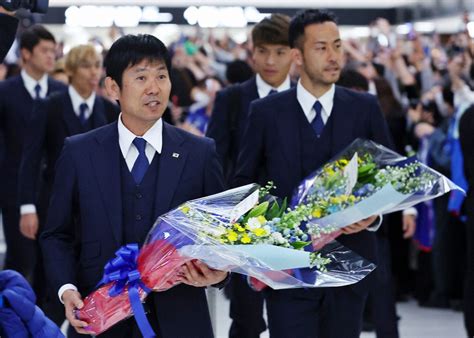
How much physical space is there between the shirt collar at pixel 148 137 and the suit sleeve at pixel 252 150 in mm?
1055

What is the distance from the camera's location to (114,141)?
4.41 meters

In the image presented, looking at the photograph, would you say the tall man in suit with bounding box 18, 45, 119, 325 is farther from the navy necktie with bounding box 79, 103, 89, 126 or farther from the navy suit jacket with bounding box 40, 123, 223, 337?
the navy suit jacket with bounding box 40, 123, 223, 337

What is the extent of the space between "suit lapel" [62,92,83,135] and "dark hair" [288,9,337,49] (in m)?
1.98

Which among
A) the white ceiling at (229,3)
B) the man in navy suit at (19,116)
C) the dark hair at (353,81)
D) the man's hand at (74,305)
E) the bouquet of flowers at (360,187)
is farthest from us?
the white ceiling at (229,3)

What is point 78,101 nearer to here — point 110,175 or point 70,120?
point 70,120

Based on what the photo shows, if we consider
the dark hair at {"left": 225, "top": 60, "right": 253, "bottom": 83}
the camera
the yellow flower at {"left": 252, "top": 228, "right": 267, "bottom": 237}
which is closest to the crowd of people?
the yellow flower at {"left": 252, "top": 228, "right": 267, "bottom": 237}

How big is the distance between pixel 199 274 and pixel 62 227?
657mm

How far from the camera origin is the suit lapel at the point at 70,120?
7133 millimetres

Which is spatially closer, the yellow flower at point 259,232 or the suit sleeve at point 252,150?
the yellow flower at point 259,232

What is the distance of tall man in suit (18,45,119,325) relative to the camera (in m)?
7.06

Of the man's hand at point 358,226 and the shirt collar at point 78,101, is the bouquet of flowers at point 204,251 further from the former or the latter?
the shirt collar at point 78,101

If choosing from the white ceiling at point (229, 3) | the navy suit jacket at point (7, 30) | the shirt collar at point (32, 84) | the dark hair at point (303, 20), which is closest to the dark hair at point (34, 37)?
the shirt collar at point (32, 84)

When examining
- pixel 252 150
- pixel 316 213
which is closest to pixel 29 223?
pixel 252 150

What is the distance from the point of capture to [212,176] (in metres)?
4.39
